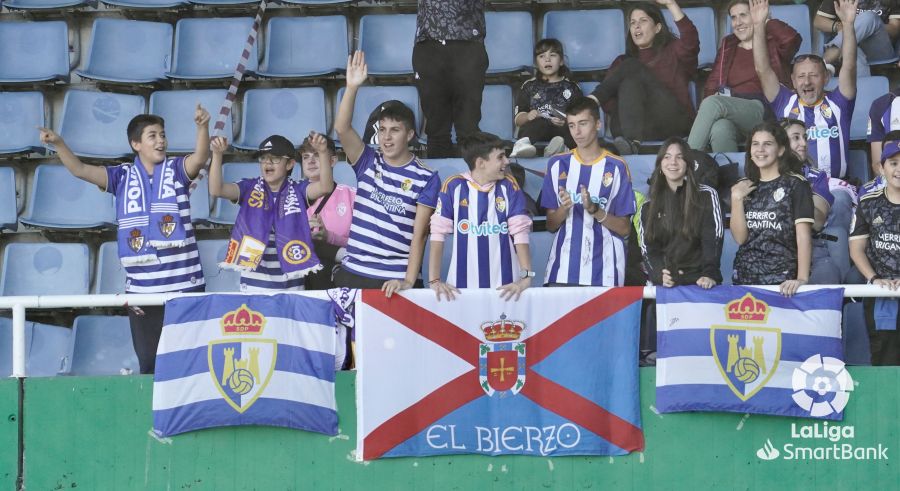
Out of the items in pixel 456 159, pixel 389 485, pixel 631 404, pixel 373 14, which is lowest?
pixel 389 485

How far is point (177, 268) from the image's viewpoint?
675 centimetres

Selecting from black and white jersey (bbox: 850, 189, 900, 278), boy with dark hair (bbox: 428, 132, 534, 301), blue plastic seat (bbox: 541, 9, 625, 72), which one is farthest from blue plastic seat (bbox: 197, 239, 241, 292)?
black and white jersey (bbox: 850, 189, 900, 278)

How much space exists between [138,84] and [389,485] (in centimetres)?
473

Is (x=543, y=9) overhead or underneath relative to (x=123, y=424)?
overhead

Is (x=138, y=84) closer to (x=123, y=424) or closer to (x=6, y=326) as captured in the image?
(x=6, y=326)

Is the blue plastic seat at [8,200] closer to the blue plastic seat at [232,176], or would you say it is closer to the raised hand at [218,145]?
the blue plastic seat at [232,176]

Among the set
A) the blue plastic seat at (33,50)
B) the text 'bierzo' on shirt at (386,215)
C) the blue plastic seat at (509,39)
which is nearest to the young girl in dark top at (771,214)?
the text 'bierzo' on shirt at (386,215)

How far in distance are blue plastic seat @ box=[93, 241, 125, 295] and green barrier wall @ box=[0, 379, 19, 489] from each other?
7.17 ft

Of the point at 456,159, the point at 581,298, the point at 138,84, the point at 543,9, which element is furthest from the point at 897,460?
the point at 138,84

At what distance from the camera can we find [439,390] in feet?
19.9

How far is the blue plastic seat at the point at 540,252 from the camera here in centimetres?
752

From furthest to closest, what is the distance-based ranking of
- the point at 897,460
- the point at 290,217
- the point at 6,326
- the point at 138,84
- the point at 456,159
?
the point at 138,84 → the point at 6,326 → the point at 456,159 → the point at 290,217 → the point at 897,460

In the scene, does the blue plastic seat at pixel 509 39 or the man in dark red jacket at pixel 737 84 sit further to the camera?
the blue plastic seat at pixel 509 39

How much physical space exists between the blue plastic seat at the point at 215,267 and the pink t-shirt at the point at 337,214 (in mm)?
1124
